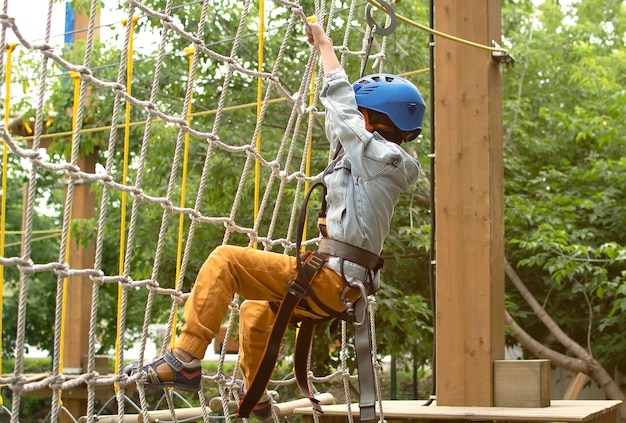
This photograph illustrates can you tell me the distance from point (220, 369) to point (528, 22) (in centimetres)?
566

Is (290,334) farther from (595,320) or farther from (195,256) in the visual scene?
(595,320)

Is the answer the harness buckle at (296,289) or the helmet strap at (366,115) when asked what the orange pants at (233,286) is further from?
the helmet strap at (366,115)

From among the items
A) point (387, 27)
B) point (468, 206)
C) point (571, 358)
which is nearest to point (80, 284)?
point (571, 358)

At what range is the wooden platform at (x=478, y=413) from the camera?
262cm

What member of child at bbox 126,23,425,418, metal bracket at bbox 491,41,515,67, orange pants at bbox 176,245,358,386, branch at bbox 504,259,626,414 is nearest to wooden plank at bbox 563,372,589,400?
branch at bbox 504,259,626,414

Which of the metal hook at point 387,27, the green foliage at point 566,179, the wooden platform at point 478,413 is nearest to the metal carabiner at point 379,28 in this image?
the metal hook at point 387,27

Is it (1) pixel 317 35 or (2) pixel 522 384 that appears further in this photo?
(2) pixel 522 384

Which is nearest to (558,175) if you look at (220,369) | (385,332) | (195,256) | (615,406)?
(385,332)

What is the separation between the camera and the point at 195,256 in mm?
5504

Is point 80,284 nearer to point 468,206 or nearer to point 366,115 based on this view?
point 468,206

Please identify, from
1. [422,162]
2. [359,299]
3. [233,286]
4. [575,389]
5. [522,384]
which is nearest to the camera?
[233,286]

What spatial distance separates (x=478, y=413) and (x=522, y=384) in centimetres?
25

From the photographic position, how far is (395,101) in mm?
2186

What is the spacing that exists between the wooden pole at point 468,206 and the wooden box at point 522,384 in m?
0.04
